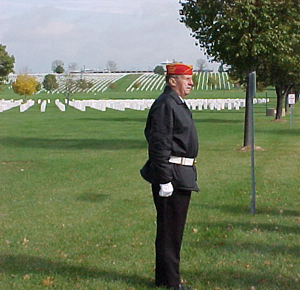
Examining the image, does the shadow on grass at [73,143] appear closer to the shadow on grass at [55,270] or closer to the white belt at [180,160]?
the shadow on grass at [55,270]

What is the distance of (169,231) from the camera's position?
5.75 metres

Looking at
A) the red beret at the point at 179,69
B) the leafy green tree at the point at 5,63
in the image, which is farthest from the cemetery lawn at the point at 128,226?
the leafy green tree at the point at 5,63

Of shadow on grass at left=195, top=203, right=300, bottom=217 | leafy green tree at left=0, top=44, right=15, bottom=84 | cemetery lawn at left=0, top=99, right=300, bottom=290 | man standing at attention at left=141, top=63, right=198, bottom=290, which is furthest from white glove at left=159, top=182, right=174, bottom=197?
leafy green tree at left=0, top=44, right=15, bottom=84

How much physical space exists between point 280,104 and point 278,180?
28.9 metres

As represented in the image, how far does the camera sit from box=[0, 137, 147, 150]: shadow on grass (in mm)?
22203

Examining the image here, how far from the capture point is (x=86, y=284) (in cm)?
614

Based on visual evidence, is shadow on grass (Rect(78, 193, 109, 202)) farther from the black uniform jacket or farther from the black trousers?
the black uniform jacket

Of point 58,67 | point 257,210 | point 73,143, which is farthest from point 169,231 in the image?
point 58,67

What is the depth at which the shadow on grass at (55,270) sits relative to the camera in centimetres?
631

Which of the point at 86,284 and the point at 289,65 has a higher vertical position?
the point at 289,65

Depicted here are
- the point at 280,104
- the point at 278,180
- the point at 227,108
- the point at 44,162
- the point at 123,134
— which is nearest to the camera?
the point at 278,180

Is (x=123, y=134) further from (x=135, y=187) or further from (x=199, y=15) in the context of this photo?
(x=135, y=187)

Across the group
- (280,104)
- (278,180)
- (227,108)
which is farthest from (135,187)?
(227,108)

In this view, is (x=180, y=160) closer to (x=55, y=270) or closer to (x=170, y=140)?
(x=170, y=140)
